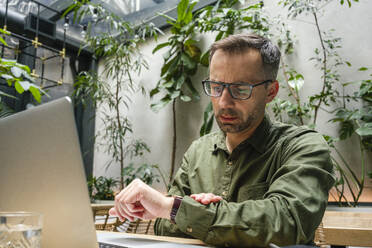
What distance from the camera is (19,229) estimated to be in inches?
19.9

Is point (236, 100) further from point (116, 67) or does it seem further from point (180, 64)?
point (116, 67)

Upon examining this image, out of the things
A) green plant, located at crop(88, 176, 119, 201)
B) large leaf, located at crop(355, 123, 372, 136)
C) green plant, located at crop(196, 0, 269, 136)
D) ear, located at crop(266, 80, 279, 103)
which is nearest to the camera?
ear, located at crop(266, 80, 279, 103)

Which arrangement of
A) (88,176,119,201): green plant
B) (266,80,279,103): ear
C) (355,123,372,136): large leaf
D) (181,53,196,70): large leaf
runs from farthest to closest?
(88,176,119,201): green plant
(181,53,196,70): large leaf
(355,123,372,136): large leaf
(266,80,279,103): ear

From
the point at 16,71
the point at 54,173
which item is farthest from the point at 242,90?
the point at 16,71

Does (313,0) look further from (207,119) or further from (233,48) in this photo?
(233,48)

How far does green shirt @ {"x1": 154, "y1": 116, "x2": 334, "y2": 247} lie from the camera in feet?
2.60

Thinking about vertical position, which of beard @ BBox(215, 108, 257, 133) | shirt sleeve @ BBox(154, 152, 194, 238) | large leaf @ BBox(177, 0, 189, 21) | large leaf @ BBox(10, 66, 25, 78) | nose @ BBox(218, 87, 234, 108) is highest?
large leaf @ BBox(177, 0, 189, 21)

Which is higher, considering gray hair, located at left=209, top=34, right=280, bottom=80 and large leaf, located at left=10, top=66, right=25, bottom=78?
gray hair, located at left=209, top=34, right=280, bottom=80

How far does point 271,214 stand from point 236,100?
470 mm

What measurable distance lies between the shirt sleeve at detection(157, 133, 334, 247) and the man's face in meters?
0.29

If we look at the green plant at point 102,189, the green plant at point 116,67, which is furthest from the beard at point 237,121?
the green plant at point 102,189

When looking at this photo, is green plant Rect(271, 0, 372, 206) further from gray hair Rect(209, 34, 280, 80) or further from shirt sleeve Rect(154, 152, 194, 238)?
shirt sleeve Rect(154, 152, 194, 238)

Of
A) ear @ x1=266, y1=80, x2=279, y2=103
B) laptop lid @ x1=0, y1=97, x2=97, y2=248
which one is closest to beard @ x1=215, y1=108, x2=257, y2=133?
ear @ x1=266, y1=80, x2=279, y2=103

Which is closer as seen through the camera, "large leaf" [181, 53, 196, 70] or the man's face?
the man's face
